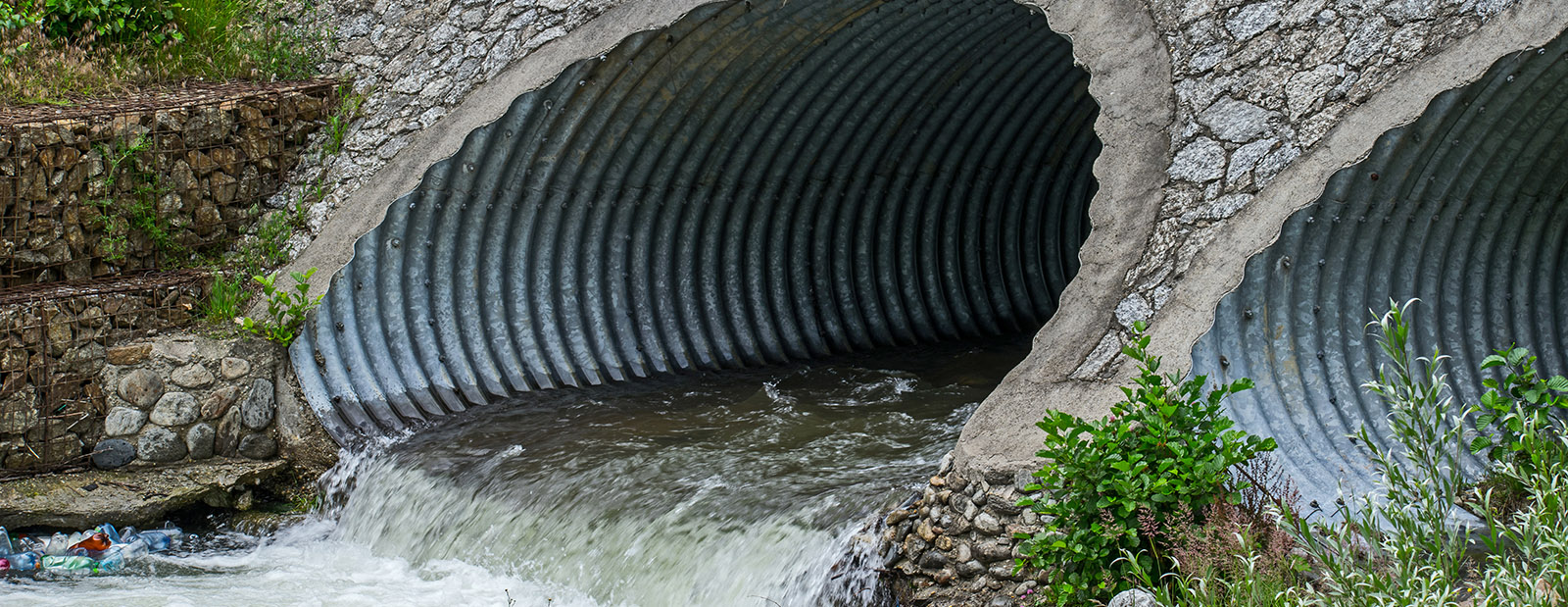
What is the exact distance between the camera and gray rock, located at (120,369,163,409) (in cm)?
745

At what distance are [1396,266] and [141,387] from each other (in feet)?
21.2

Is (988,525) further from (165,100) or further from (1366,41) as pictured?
(165,100)

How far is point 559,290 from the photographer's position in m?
8.38

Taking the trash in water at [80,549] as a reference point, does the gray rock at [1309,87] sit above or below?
above

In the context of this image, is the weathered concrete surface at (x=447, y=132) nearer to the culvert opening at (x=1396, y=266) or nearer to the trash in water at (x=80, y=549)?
the trash in water at (x=80, y=549)

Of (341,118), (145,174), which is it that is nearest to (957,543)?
(341,118)

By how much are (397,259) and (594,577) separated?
278 centimetres

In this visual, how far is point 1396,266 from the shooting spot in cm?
555

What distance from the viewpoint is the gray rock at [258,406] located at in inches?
303

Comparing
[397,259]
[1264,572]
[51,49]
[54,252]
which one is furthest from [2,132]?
[1264,572]

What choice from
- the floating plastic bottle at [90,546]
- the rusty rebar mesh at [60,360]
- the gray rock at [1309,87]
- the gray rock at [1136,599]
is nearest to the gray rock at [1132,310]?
the gray rock at [1309,87]

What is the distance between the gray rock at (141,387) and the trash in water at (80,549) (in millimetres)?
766

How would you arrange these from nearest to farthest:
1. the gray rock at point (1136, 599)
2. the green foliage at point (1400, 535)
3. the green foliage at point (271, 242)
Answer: the green foliage at point (1400, 535) → the gray rock at point (1136, 599) → the green foliage at point (271, 242)

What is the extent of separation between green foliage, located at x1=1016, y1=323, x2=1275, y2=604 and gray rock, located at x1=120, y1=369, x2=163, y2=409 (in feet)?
16.8
